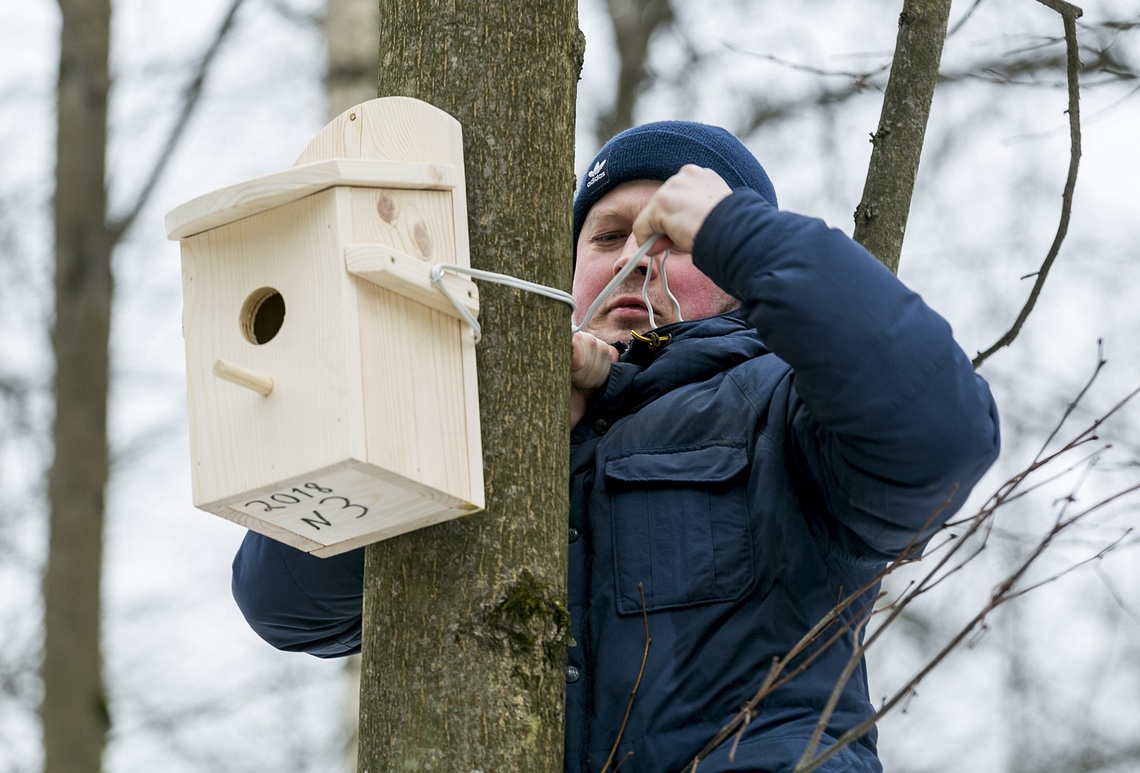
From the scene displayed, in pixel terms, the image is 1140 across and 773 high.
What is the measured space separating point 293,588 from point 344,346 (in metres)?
0.63

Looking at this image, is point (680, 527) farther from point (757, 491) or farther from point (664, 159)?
point (664, 159)

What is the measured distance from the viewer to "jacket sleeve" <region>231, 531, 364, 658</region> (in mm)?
2283

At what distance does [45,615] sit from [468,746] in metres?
3.27

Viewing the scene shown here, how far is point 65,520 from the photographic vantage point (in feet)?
15.1

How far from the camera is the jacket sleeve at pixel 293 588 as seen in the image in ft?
7.49

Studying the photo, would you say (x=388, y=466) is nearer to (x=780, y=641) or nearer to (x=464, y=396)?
(x=464, y=396)

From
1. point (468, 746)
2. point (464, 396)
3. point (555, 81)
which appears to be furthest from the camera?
point (555, 81)

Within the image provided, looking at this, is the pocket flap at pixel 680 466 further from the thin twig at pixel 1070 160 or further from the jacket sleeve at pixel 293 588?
the thin twig at pixel 1070 160

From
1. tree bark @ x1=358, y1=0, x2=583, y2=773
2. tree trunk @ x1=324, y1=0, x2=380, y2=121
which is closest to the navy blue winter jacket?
tree bark @ x1=358, y1=0, x2=583, y2=773

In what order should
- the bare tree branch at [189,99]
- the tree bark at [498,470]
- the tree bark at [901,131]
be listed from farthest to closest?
the bare tree branch at [189,99] < the tree bark at [901,131] < the tree bark at [498,470]

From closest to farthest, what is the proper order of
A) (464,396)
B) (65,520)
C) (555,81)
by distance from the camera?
(464,396) < (555,81) < (65,520)

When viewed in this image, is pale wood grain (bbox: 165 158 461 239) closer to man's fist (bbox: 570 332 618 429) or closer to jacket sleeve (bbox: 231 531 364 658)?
man's fist (bbox: 570 332 618 429)

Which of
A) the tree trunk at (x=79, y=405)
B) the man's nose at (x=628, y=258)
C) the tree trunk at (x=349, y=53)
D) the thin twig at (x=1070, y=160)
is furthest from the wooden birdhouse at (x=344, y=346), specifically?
the tree trunk at (x=349, y=53)

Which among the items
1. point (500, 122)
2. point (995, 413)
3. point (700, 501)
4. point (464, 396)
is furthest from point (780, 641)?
point (500, 122)
